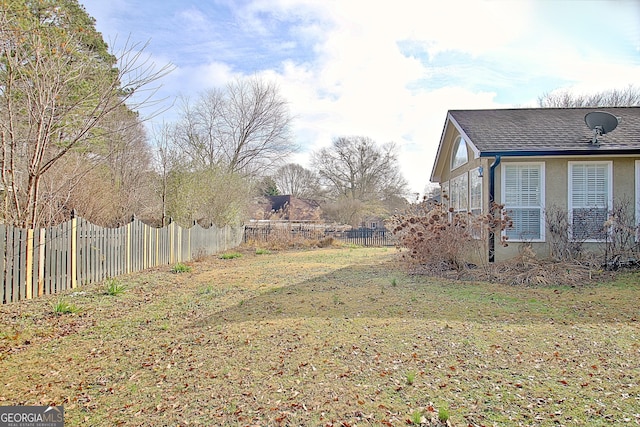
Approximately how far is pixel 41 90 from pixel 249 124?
22.7 m

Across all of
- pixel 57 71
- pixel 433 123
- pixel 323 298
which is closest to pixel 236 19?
pixel 57 71

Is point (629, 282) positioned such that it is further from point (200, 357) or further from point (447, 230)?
point (200, 357)

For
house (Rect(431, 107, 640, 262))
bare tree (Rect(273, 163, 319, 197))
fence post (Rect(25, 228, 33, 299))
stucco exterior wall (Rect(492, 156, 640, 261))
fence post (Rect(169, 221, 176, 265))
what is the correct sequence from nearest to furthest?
fence post (Rect(25, 228, 33, 299)) < house (Rect(431, 107, 640, 262)) < stucco exterior wall (Rect(492, 156, 640, 261)) < fence post (Rect(169, 221, 176, 265)) < bare tree (Rect(273, 163, 319, 197))

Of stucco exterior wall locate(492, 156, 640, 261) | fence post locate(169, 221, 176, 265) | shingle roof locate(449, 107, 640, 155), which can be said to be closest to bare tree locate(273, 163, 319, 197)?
fence post locate(169, 221, 176, 265)

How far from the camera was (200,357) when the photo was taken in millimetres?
3832

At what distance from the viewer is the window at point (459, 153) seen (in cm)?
1143

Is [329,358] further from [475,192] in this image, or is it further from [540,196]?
[475,192]

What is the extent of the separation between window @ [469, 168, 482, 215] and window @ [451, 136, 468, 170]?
935mm

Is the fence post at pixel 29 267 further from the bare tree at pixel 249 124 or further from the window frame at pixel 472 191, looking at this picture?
the bare tree at pixel 249 124

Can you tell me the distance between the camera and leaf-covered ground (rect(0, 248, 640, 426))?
9.06 ft

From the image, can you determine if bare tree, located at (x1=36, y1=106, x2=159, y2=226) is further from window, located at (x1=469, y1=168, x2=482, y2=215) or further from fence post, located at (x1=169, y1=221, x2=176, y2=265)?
window, located at (x1=469, y1=168, x2=482, y2=215)

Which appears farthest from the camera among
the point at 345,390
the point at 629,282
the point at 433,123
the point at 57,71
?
the point at 433,123

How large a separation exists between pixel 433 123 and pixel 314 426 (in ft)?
46.7

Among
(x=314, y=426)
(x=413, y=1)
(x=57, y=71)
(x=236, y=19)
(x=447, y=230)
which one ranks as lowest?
(x=314, y=426)
